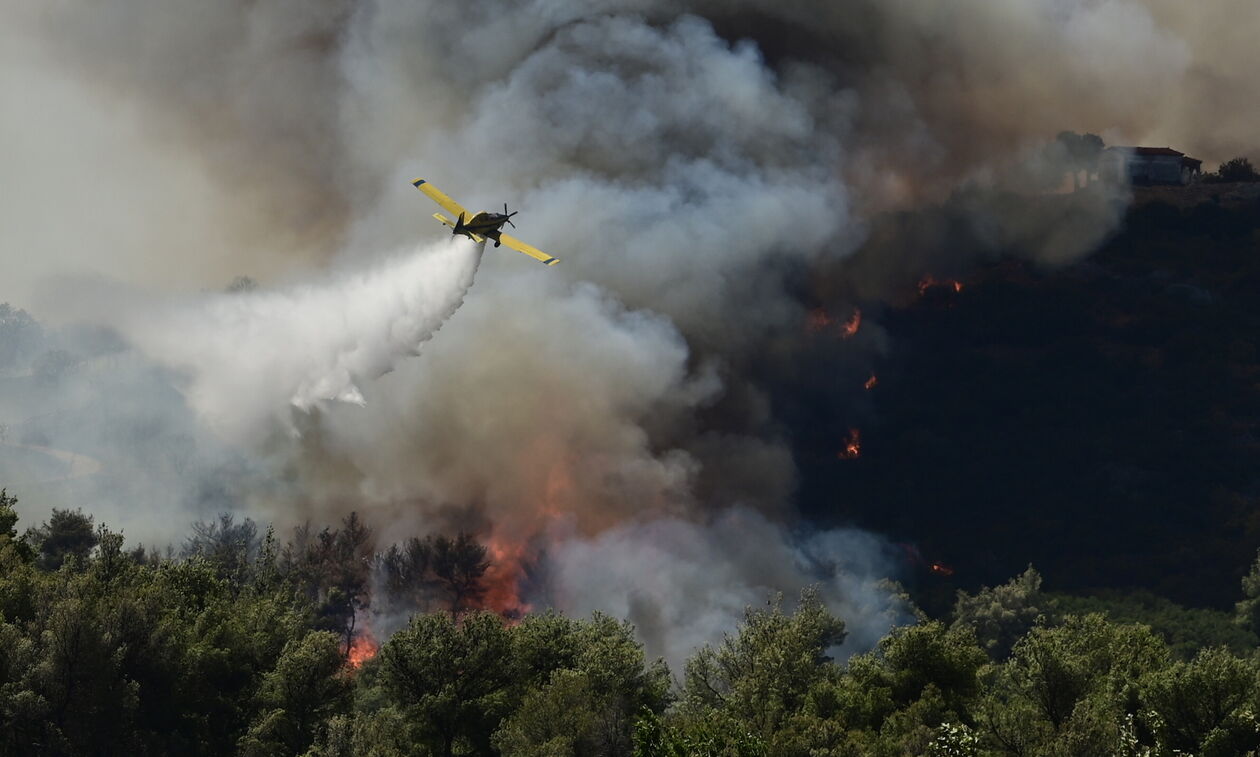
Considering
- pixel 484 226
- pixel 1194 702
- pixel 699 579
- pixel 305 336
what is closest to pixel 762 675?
pixel 1194 702

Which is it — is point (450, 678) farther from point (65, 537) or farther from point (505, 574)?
point (65, 537)

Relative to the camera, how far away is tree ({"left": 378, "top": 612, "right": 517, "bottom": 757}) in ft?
274

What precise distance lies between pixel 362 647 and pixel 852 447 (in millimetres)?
79992

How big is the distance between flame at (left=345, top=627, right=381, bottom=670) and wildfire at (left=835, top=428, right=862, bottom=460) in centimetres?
7549

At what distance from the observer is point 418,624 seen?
87.3 meters

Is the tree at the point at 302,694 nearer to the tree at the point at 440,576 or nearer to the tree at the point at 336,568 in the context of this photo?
the tree at the point at 336,568

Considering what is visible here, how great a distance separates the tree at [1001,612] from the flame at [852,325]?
40.5m

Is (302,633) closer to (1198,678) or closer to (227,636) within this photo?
(227,636)

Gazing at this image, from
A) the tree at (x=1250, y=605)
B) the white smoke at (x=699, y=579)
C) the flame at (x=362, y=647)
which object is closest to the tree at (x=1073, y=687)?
the white smoke at (x=699, y=579)

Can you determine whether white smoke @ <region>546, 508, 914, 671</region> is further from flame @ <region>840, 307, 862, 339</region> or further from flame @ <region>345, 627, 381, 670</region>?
flame @ <region>840, 307, 862, 339</region>

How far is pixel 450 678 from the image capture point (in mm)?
85125

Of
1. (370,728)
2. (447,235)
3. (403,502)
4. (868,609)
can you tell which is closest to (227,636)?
(370,728)

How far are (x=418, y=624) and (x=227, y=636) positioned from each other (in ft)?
38.5

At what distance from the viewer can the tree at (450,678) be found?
274ft
